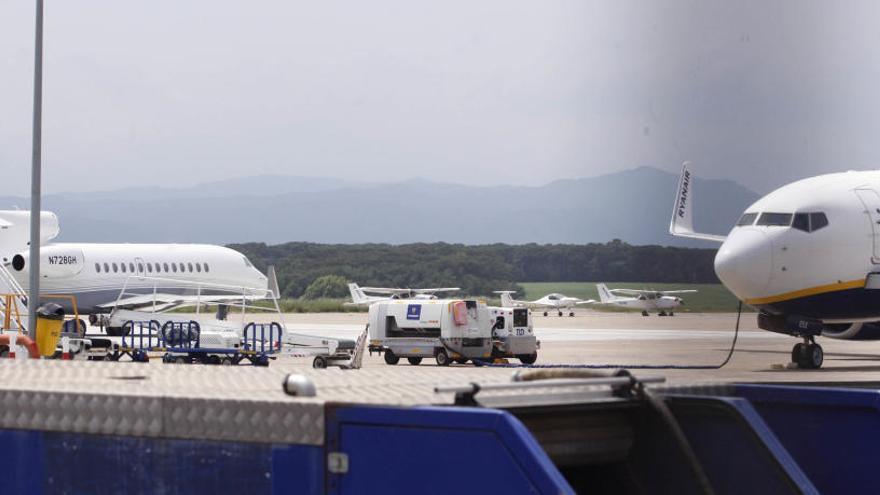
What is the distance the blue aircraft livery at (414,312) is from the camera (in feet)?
109

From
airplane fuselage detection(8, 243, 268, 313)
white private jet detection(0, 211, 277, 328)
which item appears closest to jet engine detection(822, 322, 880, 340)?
white private jet detection(0, 211, 277, 328)

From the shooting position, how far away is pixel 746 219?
91.3 ft

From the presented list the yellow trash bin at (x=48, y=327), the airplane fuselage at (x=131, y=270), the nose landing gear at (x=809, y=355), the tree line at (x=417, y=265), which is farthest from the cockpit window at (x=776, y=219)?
the tree line at (x=417, y=265)

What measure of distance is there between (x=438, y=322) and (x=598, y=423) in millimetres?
27981

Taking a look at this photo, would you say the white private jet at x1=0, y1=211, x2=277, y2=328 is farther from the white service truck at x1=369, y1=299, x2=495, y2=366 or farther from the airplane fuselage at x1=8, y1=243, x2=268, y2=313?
the white service truck at x1=369, y1=299, x2=495, y2=366

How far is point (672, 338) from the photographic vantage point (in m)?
11.2

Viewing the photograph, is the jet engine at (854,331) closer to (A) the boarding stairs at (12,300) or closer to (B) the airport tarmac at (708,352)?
(B) the airport tarmac at (708,352)

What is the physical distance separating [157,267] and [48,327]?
33.5 metres

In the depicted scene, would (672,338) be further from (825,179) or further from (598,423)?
(825,179)

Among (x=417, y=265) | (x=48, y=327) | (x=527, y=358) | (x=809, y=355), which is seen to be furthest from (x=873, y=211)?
(x=417, y=265)

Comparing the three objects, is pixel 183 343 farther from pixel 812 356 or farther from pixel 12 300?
pixel 812 356

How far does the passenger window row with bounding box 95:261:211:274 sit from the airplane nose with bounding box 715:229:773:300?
26.0 m

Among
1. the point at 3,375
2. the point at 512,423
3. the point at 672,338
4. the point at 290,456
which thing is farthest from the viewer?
the point at 672,338

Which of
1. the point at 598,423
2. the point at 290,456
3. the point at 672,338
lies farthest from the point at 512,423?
the point at 672,338
